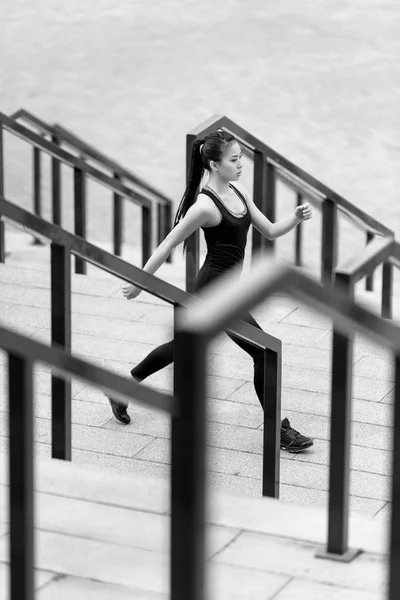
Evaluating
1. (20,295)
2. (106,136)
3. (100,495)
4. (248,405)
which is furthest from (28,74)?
(100,495)

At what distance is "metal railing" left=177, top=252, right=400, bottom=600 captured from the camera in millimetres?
2195

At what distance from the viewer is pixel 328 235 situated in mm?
7406

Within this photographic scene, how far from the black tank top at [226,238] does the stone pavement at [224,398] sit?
1.00 feet

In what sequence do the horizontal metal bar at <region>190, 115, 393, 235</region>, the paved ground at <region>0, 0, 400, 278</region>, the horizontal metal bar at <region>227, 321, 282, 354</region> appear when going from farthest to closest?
the paved ground at <region>0, 0, 400, 278</region> < the horizontal metal bar at <region>190, 115, 393, 235</region> < the horizontal metal bar at <region>227, 321, 282, 354</region>

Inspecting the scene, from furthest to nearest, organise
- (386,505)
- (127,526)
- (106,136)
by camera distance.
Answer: (106,136), (386,505), (127,526)

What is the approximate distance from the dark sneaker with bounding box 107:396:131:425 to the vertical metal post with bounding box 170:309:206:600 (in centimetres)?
310

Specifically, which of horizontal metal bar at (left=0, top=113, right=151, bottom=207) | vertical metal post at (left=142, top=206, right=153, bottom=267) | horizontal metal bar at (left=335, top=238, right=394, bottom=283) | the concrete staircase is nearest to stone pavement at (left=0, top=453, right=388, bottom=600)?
the concrete staircase

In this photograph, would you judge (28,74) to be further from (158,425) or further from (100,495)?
(100,495)

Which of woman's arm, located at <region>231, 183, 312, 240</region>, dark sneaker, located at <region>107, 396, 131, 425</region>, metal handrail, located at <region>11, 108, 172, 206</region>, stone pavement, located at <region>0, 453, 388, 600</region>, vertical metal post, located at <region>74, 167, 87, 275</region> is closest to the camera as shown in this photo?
stone pavement, located at <region>0, 453, 388, 600</region>

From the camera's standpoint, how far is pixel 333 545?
3139 mm

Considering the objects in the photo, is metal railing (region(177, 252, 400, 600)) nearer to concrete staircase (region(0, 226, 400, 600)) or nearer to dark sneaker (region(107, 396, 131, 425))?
concrete staircase (region(0, 226, 400, 600))

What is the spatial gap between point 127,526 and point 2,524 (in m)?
0.33

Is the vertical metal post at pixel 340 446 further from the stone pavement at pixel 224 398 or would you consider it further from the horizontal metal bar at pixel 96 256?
the stone pavement at pixel 224 398

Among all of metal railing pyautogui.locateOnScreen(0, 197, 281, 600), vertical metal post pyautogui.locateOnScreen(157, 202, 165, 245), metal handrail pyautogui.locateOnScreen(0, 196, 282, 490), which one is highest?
metal railing pyautogui.locateOnScreen(0, 197, 281, 600)
